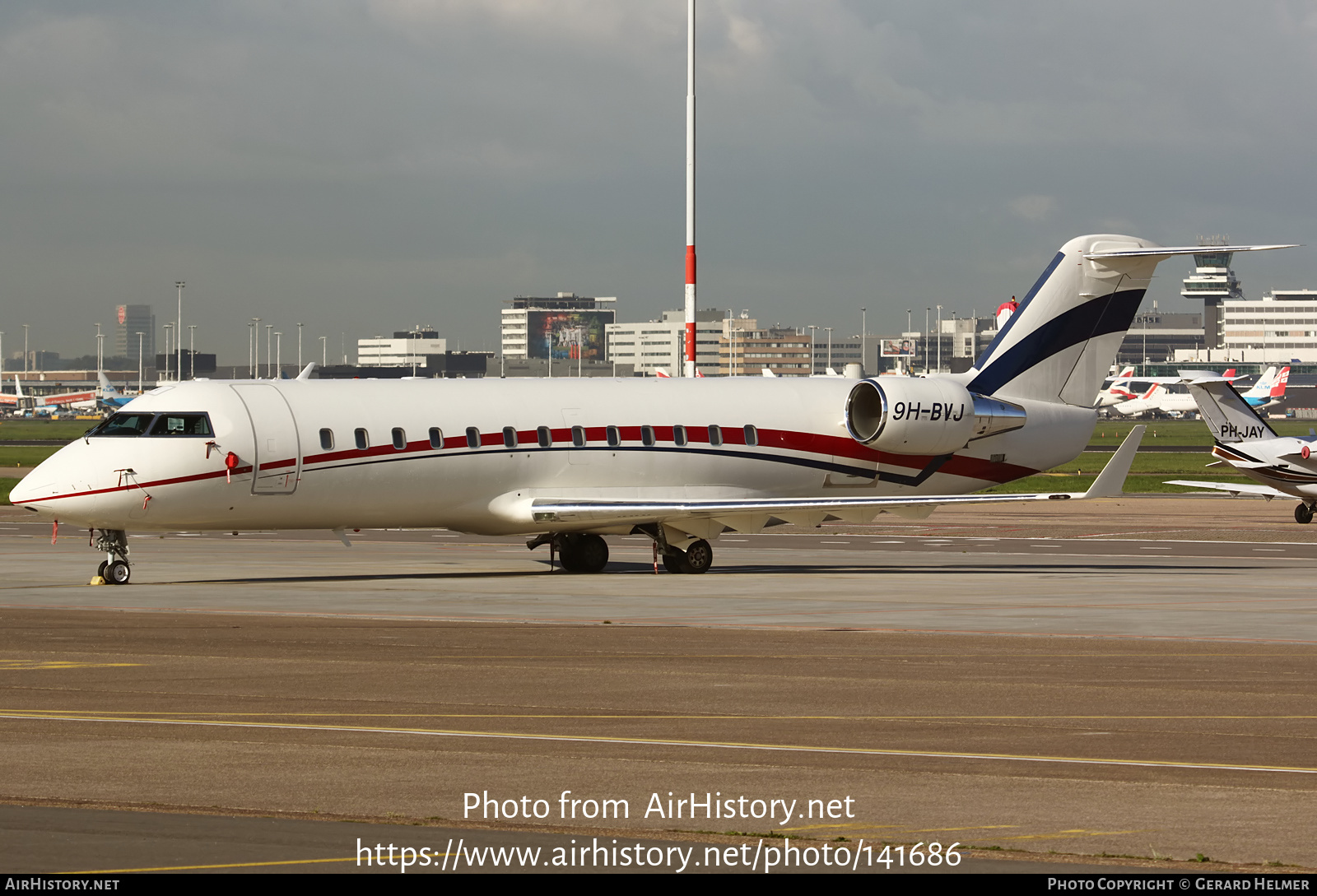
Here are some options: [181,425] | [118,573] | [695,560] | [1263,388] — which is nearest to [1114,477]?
[695,560]

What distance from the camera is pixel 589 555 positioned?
34.9 m

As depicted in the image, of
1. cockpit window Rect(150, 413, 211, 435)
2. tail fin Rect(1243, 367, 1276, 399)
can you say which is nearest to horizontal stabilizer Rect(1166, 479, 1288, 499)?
cockpit window Rect(150, 413, 211, 435)

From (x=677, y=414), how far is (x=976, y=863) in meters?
25.5

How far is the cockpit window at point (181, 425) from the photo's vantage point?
3017 cm

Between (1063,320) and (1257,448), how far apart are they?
1639 centimetres

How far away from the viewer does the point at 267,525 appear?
103 feet

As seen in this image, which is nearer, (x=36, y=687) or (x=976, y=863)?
(x=976, y=863)

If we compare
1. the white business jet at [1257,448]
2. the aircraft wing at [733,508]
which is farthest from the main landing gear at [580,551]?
the white business jet at [1257,448]

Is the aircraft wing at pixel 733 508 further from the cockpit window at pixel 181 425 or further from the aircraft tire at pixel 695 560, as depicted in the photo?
the cockpit window at pixel 181 425

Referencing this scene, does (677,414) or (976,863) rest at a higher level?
(677,414)

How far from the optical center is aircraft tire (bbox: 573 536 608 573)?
114 feet

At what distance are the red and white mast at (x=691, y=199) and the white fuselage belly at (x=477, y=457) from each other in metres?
10.2
